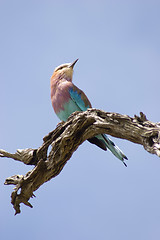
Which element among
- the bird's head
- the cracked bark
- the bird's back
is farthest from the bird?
the cracked bark

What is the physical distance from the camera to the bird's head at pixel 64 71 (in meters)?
5.83

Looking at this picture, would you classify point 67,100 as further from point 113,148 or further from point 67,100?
point 113,148

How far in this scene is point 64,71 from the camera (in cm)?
587

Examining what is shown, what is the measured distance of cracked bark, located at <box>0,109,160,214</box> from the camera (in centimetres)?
362

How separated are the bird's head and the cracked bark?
1.52 metres

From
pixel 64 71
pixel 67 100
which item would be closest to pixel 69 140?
pixel 67 100

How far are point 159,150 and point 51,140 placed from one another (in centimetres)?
157

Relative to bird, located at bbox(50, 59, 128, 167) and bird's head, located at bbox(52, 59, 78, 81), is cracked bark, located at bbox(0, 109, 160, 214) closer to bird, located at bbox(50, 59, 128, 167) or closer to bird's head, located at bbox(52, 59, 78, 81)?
bird, located at bbox(50, 59, 128, 167)

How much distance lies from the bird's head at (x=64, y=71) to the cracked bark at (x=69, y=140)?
152 centimetres

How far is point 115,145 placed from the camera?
4832 mm

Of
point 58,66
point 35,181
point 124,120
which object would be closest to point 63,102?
point 58,66

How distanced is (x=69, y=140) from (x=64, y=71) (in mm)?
1885

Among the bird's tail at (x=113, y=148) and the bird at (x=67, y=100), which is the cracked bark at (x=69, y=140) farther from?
the bird at (x=67, y=100)

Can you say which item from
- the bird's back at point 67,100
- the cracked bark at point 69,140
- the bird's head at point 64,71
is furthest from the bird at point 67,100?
the cracked bark at point 69,140
